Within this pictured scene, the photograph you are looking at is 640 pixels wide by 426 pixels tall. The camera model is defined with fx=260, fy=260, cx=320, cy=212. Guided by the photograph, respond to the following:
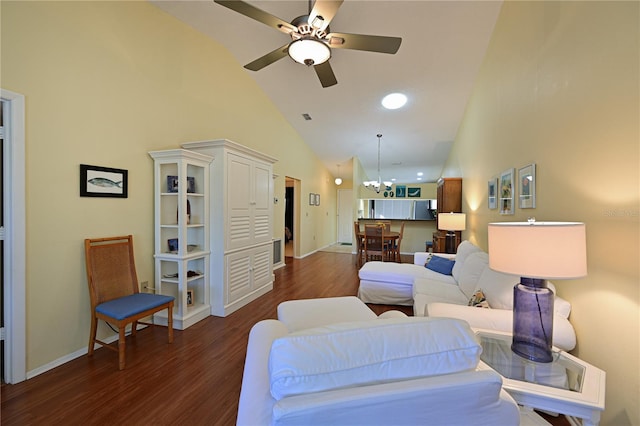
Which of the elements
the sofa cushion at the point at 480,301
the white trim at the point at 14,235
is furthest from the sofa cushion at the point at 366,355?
the white trim at the point at 14,235

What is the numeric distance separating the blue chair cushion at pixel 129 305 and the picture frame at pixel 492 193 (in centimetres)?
364

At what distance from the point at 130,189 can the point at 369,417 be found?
2.85 meters

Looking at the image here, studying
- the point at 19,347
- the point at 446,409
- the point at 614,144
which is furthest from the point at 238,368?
the point at 614,144

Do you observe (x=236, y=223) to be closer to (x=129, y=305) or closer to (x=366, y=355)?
(x=129, y=305)

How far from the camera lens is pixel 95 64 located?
2.27 meters

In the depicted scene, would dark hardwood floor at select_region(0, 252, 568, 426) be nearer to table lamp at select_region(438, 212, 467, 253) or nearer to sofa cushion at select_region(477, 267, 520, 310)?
sofa cushion at select_region(477, 267, 520, 310)

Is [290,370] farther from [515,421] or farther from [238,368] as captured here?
[238,368]

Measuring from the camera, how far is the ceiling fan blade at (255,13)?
71.8 inches

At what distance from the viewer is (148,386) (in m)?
1.82

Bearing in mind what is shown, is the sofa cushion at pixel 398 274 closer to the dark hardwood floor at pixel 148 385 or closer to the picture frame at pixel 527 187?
the picture frame at pixel 527 187

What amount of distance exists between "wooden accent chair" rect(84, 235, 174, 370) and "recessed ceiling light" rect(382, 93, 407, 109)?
13.9 ft

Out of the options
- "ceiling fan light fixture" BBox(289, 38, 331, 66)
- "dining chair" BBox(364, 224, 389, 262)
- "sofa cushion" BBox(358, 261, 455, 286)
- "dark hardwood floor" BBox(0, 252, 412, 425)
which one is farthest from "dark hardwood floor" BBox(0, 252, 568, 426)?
"dining chair" BBox(364, 224, 389, 262)

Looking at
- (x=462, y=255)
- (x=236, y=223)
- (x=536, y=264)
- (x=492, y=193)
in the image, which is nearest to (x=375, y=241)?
(x=462, y=255)

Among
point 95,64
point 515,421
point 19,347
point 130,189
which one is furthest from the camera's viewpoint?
point 130,189
